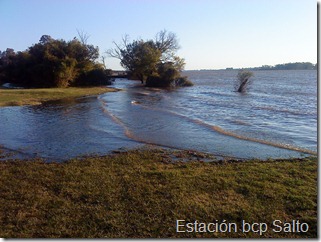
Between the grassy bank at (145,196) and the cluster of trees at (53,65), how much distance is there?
41.7 m

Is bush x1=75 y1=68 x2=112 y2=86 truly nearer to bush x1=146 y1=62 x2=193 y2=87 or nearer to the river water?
bush x1=146 y1=62 x2=193 y2=87

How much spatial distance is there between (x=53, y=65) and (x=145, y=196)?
1795 inches

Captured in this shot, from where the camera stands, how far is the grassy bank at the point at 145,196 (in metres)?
5.08

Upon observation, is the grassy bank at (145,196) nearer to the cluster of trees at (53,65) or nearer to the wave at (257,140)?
the wave at (257,140)

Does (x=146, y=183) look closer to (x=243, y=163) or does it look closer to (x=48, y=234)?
(x=48, y=234)

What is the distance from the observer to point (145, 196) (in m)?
6.32

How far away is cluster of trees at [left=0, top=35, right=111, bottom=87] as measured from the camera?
47.8 metres

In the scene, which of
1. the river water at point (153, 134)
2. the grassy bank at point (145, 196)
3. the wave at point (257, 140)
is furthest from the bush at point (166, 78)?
the grassy bank at point (145, 196)

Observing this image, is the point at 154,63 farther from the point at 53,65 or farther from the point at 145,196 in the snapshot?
the point at 145,196

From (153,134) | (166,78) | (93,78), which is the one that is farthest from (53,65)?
(153,134)

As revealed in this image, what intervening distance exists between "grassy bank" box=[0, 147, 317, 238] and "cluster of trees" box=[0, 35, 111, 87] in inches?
1643

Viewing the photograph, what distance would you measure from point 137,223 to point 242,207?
6.84ft

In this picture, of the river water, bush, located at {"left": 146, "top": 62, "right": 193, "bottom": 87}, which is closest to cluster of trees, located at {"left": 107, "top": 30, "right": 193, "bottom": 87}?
bush, located at {"left": 146, "top": 62, "right": 193, "bottom": 87}

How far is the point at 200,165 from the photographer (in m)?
8.98
